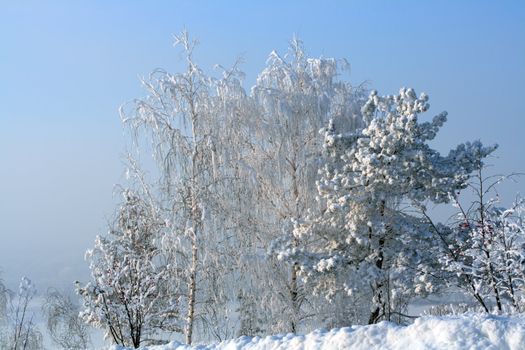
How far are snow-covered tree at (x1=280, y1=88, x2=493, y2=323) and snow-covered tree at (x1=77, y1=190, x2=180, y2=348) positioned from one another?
3712 mm

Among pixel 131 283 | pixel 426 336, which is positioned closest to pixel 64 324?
pixel 131 283

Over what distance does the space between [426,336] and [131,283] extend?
9.84 m

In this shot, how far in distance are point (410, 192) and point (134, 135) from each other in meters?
7.53

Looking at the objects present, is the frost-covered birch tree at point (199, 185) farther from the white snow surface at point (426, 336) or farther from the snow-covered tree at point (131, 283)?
the white snow surface at point (426, 336)

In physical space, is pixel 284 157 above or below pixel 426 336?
above

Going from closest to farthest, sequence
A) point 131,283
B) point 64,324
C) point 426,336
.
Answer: point 426,336 < point 131,283 < point 64,324

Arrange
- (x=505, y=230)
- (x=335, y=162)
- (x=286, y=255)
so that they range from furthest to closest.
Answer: (x=335, y=162), (x=286, y=255), (x=505, y=230)

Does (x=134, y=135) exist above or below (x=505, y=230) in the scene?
above

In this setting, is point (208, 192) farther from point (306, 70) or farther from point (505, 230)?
point (505, 230)

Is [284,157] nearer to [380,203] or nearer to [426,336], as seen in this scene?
[380,203]

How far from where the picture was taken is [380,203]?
56.4 feet

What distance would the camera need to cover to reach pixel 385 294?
58.8 feet

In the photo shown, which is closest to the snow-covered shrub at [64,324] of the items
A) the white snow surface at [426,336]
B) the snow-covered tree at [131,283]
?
the snow-covered tree at [131,283]

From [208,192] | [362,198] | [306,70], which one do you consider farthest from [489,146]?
[208,192]
